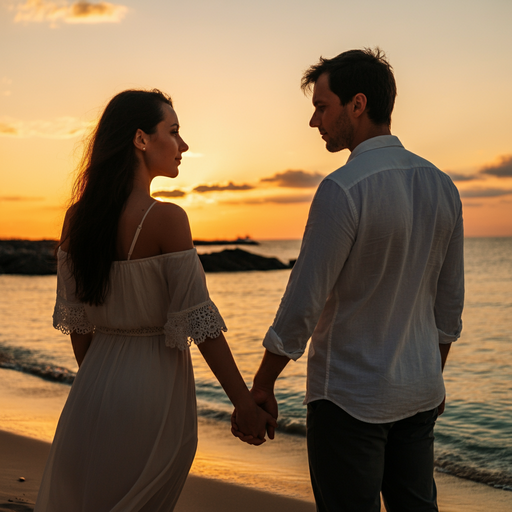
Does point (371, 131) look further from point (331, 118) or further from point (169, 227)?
point (169, 227)

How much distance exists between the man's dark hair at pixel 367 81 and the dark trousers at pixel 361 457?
108 cm

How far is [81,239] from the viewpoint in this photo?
6.78 feet

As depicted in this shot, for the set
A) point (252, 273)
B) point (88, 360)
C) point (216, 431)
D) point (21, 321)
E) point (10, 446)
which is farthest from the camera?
point (252, 273)

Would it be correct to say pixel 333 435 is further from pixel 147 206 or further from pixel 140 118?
pixel 140 118

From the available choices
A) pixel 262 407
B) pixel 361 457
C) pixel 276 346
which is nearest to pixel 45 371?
pixel 262 407

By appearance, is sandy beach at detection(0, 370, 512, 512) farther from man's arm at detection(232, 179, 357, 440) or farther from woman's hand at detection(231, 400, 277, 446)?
man's arm at detection(232, 179, 357, 440)

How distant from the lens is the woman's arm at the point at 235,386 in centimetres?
208

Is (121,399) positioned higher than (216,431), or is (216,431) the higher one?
(121,399)

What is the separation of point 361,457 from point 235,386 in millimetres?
530

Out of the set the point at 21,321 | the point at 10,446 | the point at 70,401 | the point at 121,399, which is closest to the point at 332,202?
the point at 121,399

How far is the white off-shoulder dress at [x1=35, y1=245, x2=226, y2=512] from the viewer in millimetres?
1996

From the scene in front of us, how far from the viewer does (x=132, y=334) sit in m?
2.09

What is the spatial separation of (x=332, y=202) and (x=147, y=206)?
2.25 feet

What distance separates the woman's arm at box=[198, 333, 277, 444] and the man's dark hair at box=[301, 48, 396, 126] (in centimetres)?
101
